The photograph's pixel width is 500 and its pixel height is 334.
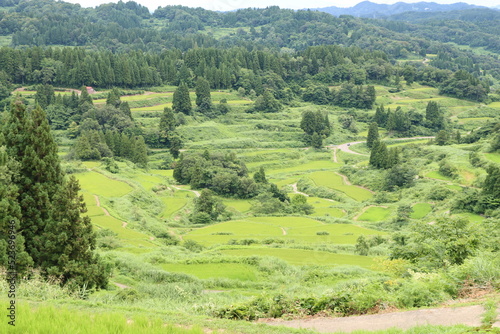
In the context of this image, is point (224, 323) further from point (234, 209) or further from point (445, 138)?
point (445, 138)

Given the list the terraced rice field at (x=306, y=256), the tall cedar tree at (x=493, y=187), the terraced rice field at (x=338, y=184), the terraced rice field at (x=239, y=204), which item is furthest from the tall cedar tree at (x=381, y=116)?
the terraced rice field at (x=306, y=256)

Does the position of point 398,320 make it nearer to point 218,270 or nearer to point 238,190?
point 218,270

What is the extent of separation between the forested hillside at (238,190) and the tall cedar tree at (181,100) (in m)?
0.60

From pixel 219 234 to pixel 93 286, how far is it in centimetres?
2371

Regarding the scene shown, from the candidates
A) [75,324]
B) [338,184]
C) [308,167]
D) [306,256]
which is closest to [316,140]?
[308,167]

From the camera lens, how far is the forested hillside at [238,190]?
12.9 meters

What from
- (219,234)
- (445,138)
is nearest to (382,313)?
(219,234)

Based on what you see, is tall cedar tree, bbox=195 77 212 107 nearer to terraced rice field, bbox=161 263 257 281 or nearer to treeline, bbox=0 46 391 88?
treeline, bbox=0 46 391 88

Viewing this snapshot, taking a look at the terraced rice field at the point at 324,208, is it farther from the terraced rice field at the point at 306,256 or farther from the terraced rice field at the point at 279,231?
the terraced rice field at the point at 306,256

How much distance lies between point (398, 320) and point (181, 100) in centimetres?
8710

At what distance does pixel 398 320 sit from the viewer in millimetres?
10523

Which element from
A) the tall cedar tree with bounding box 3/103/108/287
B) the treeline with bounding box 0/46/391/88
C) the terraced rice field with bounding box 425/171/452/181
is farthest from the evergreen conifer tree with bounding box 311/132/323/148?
the tall cedar tree with bounding box 3/103/108/287

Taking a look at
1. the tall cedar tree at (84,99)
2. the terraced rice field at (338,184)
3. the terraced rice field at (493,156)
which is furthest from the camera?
the tall cedar tree at (84,99)

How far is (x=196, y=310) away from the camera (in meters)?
12.2
